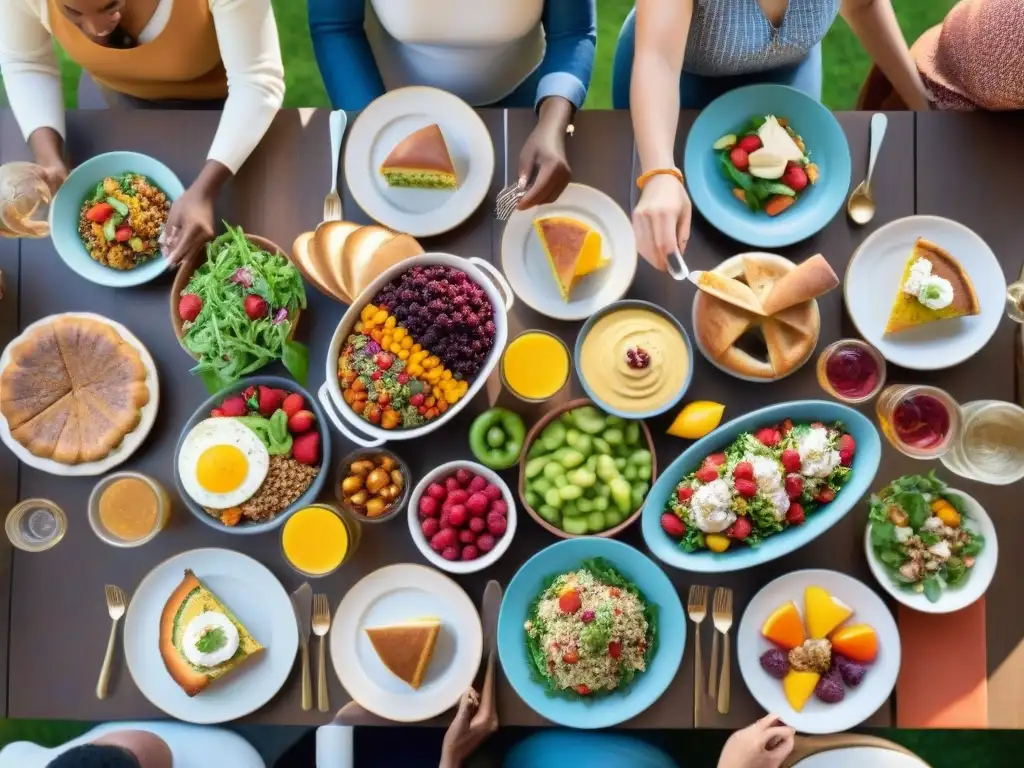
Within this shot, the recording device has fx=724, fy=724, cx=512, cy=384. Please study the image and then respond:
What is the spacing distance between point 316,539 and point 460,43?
1165 millimetres

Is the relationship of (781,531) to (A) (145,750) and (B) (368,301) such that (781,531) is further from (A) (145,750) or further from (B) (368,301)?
(A) (145,750)

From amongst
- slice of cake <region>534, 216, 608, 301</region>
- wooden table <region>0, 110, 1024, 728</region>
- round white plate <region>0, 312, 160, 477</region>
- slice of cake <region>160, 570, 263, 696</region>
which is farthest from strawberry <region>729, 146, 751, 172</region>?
slice of cake <region>160, 570, 263, 696</region>

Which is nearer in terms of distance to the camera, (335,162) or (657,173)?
(657,173)

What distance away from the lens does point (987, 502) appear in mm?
1542

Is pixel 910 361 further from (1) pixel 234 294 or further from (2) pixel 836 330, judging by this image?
(1) pixel 234 294

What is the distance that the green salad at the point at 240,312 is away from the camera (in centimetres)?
147

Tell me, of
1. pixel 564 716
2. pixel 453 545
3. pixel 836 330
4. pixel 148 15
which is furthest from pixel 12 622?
pixel 836 330

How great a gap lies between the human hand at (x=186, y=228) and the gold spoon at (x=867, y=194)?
1400 mm

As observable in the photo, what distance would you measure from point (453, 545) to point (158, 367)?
0.77 metres

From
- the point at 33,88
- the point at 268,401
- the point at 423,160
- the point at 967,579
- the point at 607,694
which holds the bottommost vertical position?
the point at 607,694

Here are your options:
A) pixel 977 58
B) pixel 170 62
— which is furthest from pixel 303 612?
pixel 977 58

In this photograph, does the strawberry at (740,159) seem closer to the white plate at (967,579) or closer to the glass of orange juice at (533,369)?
the glass of orange juice at (533,369)

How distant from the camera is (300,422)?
4.86 feet

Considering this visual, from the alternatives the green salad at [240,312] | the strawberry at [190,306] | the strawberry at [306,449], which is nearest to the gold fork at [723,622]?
the strawberry at [306,449]
